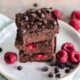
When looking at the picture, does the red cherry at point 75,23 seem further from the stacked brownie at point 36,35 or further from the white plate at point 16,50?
the stacked brownie at point 36,35

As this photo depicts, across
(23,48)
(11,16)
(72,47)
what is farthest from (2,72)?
(11,16)

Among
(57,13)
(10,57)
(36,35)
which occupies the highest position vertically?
(57,13)

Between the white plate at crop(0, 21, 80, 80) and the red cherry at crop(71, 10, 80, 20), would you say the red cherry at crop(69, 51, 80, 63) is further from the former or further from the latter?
the red cherry at crop(71, 10, 80, 20)

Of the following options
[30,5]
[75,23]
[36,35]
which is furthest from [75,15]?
[36,35]

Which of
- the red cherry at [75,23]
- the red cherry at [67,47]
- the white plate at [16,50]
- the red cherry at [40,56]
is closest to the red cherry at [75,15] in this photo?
the red cherry at [75,23]

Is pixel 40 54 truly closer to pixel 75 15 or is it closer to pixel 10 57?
pixel 10 57

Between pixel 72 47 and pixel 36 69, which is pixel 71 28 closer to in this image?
pixel 72 47

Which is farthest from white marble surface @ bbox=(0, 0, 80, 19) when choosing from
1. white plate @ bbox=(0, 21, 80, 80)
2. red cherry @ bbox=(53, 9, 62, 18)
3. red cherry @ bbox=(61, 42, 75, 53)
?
red cherry @ bbox=(61, 42, 75, 53)
